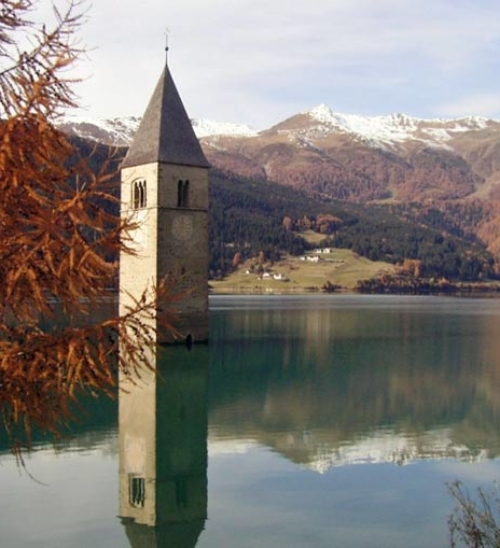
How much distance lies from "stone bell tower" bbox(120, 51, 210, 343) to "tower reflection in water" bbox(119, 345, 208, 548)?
8.97m

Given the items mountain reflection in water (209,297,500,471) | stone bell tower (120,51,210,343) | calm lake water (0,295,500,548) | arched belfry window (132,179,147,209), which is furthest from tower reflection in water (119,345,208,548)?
arched belfry window (132,179,147,209)

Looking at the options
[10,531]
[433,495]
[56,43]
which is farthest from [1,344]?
[433,495]

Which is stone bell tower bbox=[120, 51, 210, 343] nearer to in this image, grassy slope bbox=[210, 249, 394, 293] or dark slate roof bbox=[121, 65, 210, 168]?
dark slate roof bbox=[121, 65, 210, 168]

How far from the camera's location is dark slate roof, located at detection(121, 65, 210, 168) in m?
40.7

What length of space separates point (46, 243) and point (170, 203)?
3412 centimetres

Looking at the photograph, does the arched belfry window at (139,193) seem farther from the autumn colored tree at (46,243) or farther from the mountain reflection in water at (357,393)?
the autumn colored tree at (46,243)

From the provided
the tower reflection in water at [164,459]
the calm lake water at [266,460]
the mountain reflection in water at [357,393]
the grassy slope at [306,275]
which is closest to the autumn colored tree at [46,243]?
the tower reflection in water at [164,459]

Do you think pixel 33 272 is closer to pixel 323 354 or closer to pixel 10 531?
pixel 10 531

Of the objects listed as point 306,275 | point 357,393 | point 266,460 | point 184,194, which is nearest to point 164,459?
point 266,460

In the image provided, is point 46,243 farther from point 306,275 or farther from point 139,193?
point 306,275

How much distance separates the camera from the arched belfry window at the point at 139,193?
4112cm

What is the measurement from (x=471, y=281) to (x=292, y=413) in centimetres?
16502

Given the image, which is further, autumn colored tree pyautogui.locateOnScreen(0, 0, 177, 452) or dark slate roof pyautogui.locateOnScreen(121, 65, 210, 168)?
dark slate roof pyautogui.locateOnScreen(121, 65, 210, 168)

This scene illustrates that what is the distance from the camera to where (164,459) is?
18.7m
